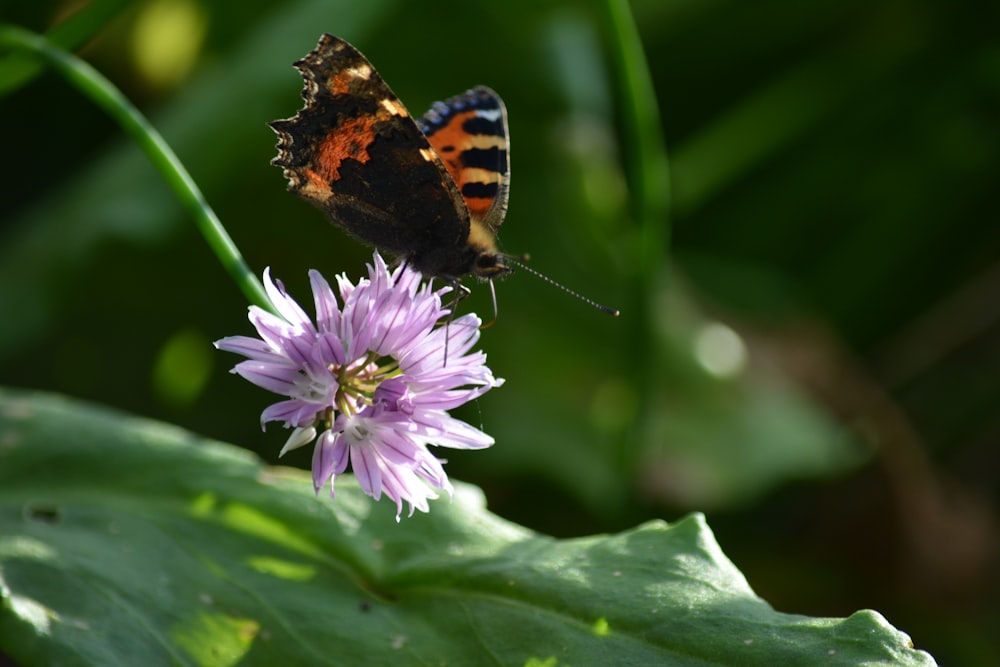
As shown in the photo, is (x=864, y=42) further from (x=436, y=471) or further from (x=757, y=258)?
(x=436, y=471)

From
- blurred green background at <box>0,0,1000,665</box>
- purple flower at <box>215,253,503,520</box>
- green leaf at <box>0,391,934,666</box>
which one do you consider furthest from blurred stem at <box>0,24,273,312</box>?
blurred green background at <box>0,0,1000,665</box>

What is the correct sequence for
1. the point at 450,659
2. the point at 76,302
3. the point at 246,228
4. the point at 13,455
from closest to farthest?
the point at 450,659, the point at 13,455, the point at 76,302, the point at 246,228

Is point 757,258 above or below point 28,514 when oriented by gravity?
above

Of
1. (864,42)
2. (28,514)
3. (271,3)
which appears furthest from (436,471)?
(864,42)

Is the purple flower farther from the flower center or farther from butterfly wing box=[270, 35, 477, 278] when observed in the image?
butterfly wing box=[270, 35, 477, 278]

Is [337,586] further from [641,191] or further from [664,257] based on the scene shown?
[664,257]

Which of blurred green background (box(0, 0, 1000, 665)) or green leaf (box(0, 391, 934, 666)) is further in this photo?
blurred green background (box(0, 0, 1000, 665))
